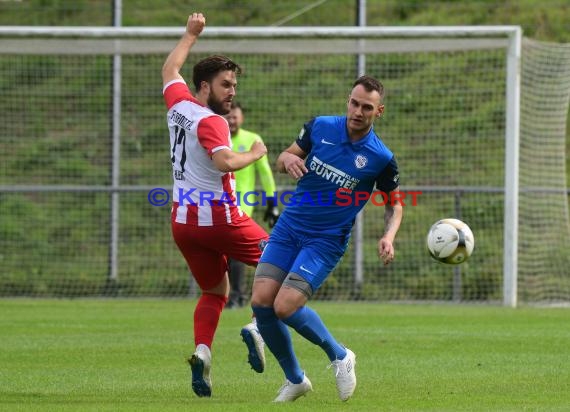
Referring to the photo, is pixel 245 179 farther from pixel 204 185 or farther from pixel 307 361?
pixel 204 185

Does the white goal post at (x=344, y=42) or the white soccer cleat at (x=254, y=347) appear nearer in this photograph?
the white soccer cleat at (x=254, y=347)

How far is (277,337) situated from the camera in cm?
734

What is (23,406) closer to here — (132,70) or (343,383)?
(343,383)

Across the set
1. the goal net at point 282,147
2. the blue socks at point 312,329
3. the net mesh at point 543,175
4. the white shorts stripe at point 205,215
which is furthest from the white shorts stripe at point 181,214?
the net mesh at point 543,175

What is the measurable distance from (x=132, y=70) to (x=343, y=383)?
1134 cm

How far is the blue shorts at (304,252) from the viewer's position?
23.7 feet

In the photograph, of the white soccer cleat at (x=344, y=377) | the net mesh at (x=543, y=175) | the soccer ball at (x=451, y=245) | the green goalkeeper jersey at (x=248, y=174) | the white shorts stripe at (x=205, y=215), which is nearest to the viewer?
the white soccer cleat at (x=344, y=377)

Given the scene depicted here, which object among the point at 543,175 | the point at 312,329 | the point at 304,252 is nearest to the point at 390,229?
the point at 304,252

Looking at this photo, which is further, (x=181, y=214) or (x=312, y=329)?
(x=181, y=214)

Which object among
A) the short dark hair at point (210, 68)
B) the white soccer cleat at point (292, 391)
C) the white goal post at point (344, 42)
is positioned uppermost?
the white goal post at point (344, 42)

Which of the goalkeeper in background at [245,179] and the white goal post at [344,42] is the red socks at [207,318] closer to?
the goalkeeper in background at [245,179]

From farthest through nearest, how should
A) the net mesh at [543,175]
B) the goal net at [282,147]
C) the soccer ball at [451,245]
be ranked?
the goal net at [282,147] < the net mesh at [543,175] < the soccer ball at [451,245]

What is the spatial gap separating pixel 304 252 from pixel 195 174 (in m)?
0.95

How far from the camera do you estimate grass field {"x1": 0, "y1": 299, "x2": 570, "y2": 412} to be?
7.14 meters
